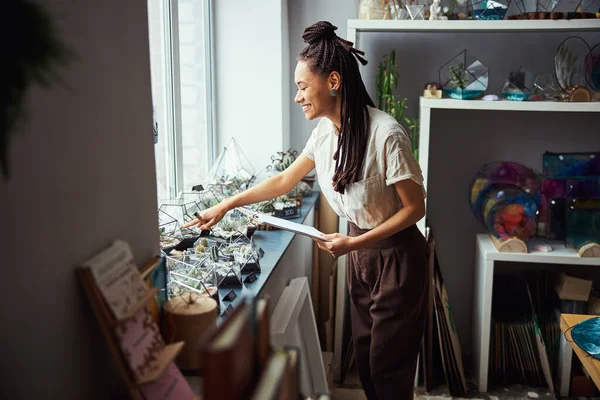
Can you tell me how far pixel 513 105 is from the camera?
2801mm

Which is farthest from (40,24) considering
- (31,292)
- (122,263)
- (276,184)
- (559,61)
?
(559,61)

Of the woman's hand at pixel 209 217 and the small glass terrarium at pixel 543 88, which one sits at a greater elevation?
the small glass terrarium at pixel 543 88

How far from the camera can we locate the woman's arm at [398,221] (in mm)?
2068

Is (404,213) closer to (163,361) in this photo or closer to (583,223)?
(163,361)

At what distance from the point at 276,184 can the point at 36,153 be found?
149cm

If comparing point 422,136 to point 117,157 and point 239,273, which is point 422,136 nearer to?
point 239,273

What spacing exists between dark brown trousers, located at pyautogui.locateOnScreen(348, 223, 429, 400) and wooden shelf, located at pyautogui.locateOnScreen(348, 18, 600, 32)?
103 centimetres

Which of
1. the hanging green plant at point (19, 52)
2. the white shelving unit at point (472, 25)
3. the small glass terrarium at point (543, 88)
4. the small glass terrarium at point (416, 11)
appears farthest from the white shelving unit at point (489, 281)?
the hanging green plant at point (19, 52)

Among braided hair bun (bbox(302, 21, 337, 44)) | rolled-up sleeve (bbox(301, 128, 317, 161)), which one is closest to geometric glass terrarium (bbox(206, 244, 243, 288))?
rolled-up sleeve (bbox(301, 128, 317, 161))

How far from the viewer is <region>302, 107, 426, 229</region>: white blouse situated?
206cm

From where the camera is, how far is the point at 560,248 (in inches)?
118

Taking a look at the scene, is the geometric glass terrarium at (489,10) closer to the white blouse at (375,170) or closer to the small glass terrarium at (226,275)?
the white blouse at (375,170)

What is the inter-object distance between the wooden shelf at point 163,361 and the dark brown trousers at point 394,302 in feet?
3.87

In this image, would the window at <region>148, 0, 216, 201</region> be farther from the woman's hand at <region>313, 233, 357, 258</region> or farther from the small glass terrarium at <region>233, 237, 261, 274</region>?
the woman's hand at <region>313, 233, 357, 258</region>
